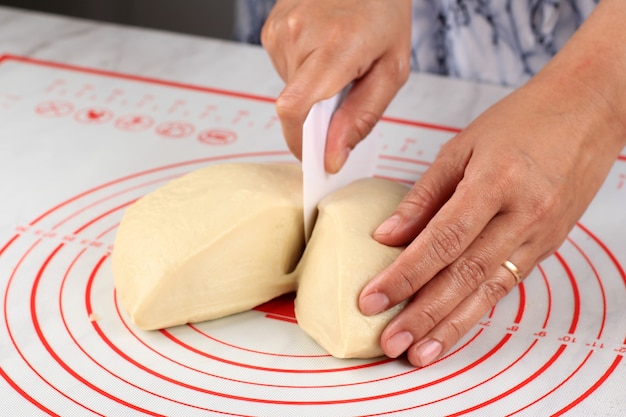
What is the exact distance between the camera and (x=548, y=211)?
3.29 feet

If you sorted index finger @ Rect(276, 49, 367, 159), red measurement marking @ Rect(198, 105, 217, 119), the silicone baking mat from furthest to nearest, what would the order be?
red measurement marking @ Rect(198, 105, 217, 119) < index finger @ Rect(276, 49, 367, 159) < the silicone baking mat

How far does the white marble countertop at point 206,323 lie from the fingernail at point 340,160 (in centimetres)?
19

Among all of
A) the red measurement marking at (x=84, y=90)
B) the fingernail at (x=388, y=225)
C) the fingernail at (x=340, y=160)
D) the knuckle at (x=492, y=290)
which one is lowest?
the red measurement marking at (x=84, y=90)

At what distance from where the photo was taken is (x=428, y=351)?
97 centimetres

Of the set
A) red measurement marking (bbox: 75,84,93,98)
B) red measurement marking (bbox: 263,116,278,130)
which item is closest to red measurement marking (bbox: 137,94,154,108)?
red measurement marking (bbox: 75,84,93,98)

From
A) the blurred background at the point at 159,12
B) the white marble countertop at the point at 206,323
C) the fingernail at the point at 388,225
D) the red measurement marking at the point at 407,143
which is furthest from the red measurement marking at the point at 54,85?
the blurred background at the point at 159,12

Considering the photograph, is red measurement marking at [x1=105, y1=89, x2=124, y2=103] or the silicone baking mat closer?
the silicone baking mat

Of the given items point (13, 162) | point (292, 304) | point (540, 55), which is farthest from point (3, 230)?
point (540, 55)

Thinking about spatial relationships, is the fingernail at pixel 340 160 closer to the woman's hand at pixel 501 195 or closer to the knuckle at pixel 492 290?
the woman's hand at pixel 501 195

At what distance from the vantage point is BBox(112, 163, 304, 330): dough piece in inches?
40.2

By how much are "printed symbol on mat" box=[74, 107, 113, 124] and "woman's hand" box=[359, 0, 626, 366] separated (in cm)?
72

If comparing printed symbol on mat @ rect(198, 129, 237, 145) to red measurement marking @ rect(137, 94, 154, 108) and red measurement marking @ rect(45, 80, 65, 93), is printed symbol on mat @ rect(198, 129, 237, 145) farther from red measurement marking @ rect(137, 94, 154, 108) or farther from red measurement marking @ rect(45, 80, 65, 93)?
red measurement marking @ rect(45, 80, 65, 93)

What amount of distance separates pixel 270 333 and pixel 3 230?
44cm

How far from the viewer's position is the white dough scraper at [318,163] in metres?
1.06
